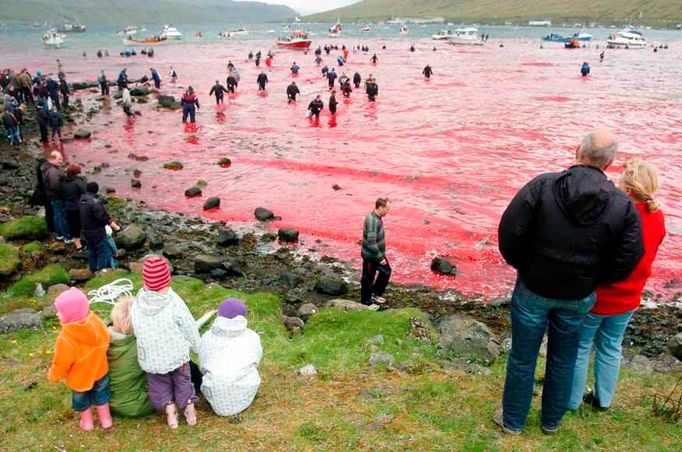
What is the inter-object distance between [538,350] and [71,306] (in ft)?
14.7

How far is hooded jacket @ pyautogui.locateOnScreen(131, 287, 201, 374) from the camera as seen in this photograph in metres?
5.08

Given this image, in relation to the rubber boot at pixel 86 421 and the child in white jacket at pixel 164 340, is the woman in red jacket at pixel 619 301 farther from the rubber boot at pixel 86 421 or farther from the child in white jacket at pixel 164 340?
the rubber boot at pixel 86 421

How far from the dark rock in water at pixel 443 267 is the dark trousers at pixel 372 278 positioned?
314 cm

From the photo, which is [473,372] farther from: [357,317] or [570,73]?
[570,73]

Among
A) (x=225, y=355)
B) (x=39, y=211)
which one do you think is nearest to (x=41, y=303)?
(x=225, y=355)

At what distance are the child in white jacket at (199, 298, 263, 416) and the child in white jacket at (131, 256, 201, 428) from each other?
0.19 metres

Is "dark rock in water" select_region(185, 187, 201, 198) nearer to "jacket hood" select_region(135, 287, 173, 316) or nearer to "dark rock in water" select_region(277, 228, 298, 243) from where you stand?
"dark rock in water" select_region(277, 228, 298, 243)

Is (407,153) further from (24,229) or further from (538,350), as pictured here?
(538,350)

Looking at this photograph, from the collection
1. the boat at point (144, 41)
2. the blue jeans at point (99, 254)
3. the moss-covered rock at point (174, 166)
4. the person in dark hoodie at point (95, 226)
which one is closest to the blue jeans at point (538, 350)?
the person in dark hoodie at point (95, 226)

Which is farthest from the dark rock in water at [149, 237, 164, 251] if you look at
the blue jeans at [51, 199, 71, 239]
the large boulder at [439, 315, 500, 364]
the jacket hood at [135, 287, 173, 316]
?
the jacket hood at [135, 287, 173, 316]

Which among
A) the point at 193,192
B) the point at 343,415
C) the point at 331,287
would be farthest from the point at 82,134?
the point at 343,415

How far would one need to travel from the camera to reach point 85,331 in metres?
4.94

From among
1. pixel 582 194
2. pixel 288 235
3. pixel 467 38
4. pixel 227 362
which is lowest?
A: pixel 288 235

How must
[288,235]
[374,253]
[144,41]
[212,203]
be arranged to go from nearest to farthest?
[374,253] → [288,235] → [212,203] → [144,41]
